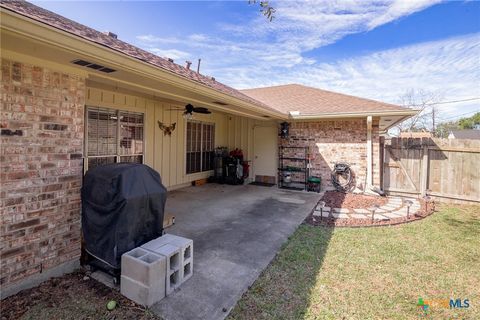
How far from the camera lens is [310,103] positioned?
963 centimetres

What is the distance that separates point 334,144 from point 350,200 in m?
2.27

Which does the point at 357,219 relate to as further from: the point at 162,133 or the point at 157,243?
the point at 162,133

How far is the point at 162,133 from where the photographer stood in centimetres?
771

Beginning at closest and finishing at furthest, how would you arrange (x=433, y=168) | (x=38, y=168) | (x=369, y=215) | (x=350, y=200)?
(x=38, y=168) < (x=369, y=215) < (x=350, y=200) < (x=433, y=168)

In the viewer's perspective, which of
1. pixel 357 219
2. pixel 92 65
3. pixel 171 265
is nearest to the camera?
pixel 171 265

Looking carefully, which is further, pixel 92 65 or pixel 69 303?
pixel 92 65

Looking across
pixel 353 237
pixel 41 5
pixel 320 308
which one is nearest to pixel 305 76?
pixel 353 237

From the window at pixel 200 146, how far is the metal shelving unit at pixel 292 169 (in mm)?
2877

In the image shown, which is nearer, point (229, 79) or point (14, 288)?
point (14, 288)

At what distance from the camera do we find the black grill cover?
283cm

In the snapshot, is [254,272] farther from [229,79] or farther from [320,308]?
[229,79]

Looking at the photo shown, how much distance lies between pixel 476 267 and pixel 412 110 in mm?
4784

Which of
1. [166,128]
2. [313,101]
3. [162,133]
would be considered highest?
[313,101]

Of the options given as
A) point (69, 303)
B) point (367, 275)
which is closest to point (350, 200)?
point (367, 275)
